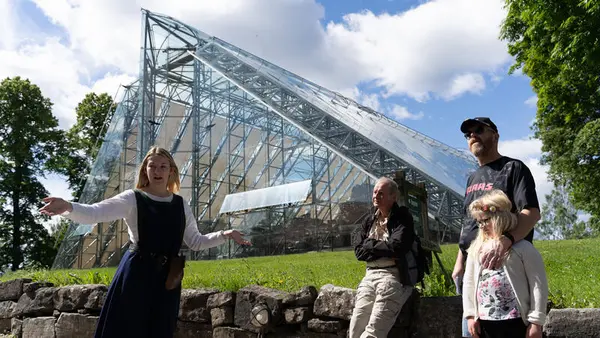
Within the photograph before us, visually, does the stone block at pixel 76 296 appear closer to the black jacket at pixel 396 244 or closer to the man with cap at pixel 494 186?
the black jacket at pixel 396 244

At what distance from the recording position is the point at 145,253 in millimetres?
3668

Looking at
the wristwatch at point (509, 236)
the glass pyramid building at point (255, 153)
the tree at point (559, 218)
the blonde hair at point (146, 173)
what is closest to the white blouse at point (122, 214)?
the blonde hair at point (146, 173)

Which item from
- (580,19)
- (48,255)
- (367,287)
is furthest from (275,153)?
(48,255)

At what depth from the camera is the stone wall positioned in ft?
13.6

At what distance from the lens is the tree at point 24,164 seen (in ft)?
90.9

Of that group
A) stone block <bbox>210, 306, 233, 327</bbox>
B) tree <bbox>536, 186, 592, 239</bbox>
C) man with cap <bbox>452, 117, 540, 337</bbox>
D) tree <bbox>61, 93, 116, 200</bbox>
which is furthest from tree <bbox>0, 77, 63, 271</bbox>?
tree <bbox>536, 186, 592, 239</bbox>

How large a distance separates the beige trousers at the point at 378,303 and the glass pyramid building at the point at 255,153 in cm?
1019

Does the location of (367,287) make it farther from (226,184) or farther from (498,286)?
(226,184)

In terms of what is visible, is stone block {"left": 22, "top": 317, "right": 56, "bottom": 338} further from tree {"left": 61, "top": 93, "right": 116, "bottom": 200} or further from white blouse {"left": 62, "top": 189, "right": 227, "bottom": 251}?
tree {"left": 61, "top": 93, "right": 116, "bottom": 200}

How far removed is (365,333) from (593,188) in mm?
18678

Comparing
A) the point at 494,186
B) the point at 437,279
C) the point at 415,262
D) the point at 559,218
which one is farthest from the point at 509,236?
the point at 559,218

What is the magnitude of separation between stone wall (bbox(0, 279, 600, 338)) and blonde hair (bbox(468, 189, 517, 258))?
1045mm

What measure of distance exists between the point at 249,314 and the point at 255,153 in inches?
535

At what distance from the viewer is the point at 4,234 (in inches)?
1086
